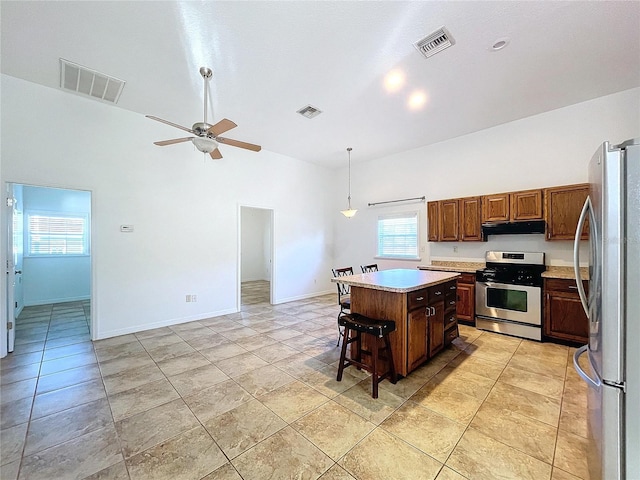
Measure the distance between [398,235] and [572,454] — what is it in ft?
A: 14.7

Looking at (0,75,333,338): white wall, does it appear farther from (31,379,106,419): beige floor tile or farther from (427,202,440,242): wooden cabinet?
(427,202,440,242): wooden cabinet

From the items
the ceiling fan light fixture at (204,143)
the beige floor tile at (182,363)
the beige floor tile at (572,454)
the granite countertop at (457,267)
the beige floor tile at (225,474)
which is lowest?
the beige floor tile at (182,363)

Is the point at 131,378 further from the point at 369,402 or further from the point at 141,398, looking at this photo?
the point at 369,402

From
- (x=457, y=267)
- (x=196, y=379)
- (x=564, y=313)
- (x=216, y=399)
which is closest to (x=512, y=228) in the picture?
(x=457, y=267)

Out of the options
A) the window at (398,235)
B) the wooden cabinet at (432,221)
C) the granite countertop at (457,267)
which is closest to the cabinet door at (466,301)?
the granite countertop at (457,267)

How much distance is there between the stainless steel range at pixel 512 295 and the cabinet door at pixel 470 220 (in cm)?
46

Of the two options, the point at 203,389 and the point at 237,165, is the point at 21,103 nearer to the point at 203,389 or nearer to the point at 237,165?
the point at 237,165

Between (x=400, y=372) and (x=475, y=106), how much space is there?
12.4 ft

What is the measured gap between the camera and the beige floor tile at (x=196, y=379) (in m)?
2.49

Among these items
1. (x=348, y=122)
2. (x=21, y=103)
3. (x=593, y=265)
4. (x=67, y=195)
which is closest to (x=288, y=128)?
(x=348, y=122)

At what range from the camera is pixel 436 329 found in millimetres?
2980

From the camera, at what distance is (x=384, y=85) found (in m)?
3.29

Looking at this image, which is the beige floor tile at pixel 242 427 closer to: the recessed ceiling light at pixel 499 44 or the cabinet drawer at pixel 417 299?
the cabinet drawer at pixel 417 299

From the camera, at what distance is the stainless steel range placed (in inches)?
142
